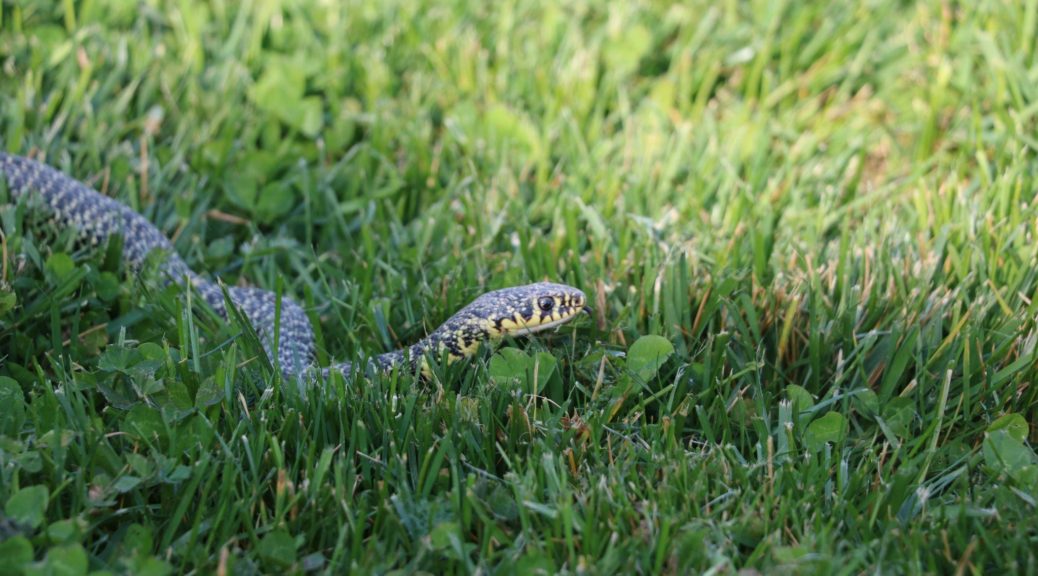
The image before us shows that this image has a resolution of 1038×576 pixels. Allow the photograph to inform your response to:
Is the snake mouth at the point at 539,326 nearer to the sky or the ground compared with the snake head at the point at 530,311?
nearer to the ground

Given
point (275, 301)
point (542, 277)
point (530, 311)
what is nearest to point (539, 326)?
point (530, 311)

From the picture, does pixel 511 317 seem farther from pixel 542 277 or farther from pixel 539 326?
pixel 542 277

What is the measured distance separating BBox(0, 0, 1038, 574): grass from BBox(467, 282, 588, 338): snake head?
80mm

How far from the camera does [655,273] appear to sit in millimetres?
4281

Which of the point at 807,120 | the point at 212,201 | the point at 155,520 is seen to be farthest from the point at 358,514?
Result: the point at 807,120

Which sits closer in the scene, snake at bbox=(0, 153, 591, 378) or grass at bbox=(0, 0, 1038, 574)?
grass at bbox=(0, 0, 1038, 574)

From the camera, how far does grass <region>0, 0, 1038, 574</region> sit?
10.3 ft

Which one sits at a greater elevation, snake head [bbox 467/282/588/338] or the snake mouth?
snake head [bbox 467/282/588/338]

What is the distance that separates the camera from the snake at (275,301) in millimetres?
3979

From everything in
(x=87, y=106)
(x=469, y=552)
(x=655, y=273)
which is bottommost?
(x=469, y=552)

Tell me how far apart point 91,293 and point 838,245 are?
314cm

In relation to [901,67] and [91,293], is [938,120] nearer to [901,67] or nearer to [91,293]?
[901,67]

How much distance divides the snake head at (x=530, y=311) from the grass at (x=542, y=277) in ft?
0.26

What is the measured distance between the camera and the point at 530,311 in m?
3.98
